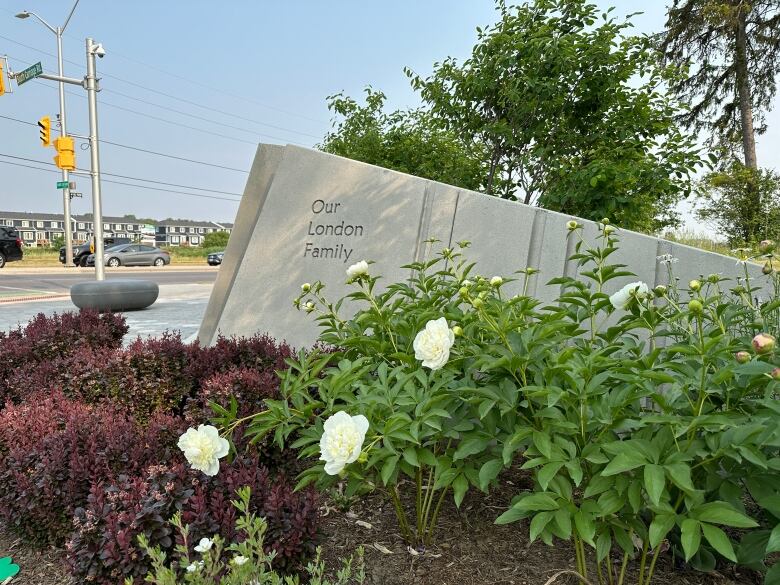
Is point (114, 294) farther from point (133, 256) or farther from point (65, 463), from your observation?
point (133, 256)

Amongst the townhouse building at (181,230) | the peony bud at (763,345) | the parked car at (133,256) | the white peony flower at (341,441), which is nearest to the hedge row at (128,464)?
the white peony flower at (341,441)

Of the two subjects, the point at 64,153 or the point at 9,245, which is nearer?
the point at 64,153

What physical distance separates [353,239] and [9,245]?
93.4 ft

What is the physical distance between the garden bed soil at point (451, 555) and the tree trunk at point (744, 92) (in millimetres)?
21566

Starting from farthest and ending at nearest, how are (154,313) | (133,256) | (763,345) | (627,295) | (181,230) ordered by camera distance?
(181,230), (133,256), (154,313), (627,295), (763,345)

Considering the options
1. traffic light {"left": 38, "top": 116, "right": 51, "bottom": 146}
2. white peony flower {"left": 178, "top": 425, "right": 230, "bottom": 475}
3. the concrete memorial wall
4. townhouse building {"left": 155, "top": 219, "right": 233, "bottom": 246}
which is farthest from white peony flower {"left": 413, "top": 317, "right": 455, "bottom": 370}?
townhouse building {"left": 155, "top": 219, "right": 233, "bottom": 246}

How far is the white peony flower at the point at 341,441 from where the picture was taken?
5.18 ft

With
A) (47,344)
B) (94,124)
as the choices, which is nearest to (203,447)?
(47,344)

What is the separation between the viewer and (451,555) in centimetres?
227

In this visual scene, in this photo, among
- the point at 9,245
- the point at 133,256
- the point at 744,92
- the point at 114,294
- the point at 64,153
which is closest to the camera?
the point at 114,294

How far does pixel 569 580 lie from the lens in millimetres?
2115

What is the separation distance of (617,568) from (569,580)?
10.2 inches

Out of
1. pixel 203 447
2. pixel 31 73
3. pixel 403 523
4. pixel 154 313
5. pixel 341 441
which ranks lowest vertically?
pixel 154 313

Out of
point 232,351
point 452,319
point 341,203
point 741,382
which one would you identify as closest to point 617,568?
point 741,382
